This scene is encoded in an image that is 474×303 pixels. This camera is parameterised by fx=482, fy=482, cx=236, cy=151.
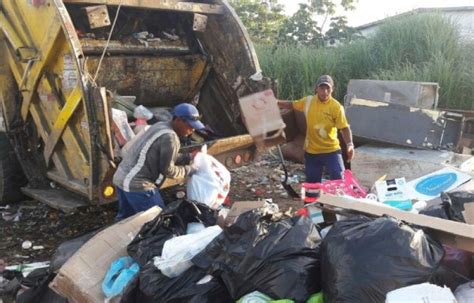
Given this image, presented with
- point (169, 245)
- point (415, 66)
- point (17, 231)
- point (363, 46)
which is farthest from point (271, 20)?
point (169, 245)

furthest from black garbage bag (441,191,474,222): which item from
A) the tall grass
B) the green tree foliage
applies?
the green tree foliage

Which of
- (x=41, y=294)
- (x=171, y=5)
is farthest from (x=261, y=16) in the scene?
(x=41, y=294)

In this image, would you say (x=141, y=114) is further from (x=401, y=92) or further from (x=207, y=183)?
(x=401, y=92)

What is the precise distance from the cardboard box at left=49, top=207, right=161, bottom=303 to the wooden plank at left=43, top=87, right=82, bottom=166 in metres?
1.10

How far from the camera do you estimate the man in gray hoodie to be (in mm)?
3064

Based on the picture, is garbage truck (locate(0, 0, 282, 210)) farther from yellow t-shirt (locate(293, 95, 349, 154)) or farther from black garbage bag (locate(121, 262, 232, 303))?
black garbage bag (locate(121, 262, 232, 303))

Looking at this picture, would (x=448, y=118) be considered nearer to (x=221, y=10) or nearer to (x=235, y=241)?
(x=221, y=10)

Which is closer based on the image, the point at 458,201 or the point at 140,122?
the point at 458,201

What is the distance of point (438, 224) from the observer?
211 cm

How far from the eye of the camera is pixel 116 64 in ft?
14.3

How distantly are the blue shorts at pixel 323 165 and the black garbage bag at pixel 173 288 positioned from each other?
2322mm

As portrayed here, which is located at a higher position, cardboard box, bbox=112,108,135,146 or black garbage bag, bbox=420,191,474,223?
cardboard box, bbox=112,108,135,146

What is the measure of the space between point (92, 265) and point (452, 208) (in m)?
1.85

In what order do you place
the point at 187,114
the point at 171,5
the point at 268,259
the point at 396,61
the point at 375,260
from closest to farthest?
1. the point at 375,260
2. the point at 268,259
3. the point at 187,114
4. the point at 171,5
5. the point at 396,61
